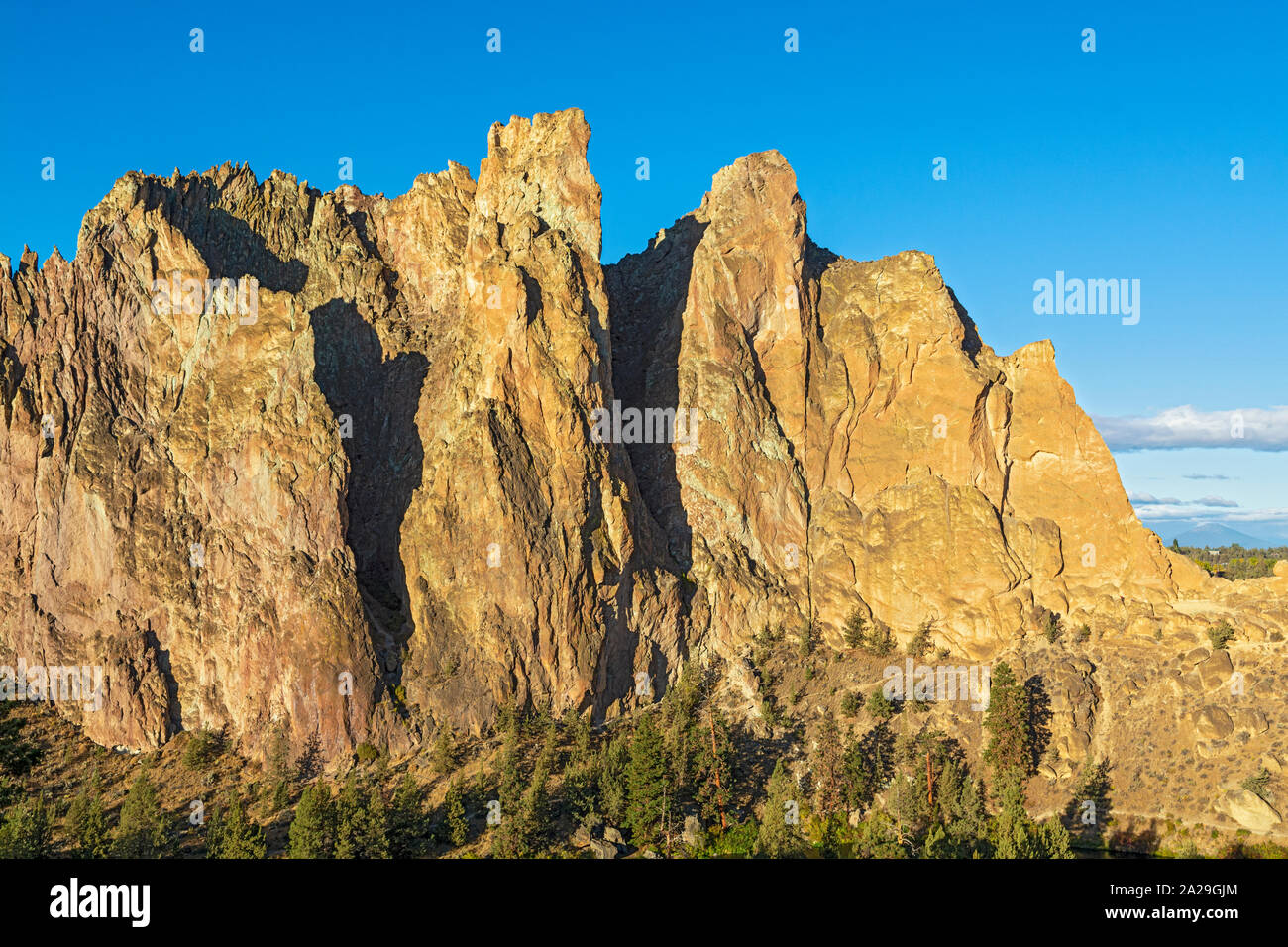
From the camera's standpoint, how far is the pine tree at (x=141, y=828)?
66.9 meters

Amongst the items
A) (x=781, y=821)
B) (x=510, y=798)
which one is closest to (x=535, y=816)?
(x=510, y=798)

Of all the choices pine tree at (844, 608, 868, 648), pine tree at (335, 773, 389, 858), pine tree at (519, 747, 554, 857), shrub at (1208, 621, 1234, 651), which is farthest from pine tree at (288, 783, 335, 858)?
shrub at (1208, 621, 1234, 651)

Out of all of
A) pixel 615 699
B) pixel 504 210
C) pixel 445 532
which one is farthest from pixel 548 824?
pixel 504 210

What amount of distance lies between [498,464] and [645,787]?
105 ft

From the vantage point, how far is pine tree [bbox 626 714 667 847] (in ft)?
244

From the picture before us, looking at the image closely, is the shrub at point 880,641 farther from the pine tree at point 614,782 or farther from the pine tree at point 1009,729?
the pine tree at point 614,782

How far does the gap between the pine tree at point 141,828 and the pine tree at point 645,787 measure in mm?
34714

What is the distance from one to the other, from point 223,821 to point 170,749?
14.8 metres

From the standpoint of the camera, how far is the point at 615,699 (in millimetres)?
92312

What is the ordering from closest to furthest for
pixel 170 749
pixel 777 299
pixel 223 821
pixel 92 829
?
pixel 92 829 → pixel 223 821 → pixel 170 749 → pixel 777 299

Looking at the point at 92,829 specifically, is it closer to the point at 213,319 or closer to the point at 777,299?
the point at 213,319

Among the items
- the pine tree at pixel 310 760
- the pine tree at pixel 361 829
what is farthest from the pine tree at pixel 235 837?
the pine tree at pixel 310 760

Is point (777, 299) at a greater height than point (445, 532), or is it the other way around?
point (777, 299)

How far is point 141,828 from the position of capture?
225ft
